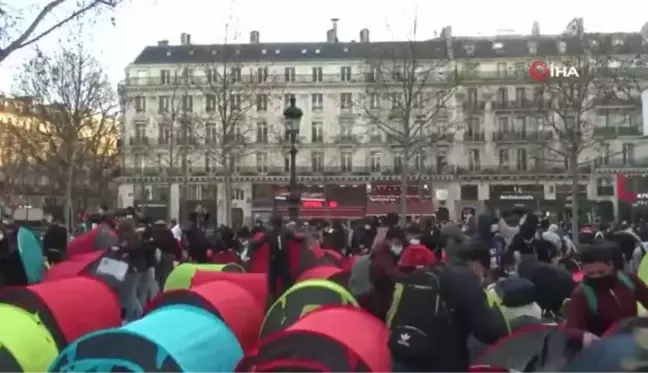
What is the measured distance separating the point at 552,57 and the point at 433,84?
8.97m

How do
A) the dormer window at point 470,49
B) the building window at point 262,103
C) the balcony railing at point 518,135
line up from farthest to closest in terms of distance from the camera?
the dormer window at point 470,49 → the balcony railing at point 518,135 → the building window at point 262,103

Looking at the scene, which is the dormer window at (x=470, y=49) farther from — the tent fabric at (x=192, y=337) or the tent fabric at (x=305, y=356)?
the tent fabric at (x=305, y=356)

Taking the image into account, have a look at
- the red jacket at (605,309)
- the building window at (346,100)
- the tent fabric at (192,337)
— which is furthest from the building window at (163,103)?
the red jacket at (605,309)

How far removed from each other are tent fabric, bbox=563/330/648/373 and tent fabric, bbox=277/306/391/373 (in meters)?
2.05

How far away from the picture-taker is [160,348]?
546 centimetres

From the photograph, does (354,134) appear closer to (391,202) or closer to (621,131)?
(391,202)

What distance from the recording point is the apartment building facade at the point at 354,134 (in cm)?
7131

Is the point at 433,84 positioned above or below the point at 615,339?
above

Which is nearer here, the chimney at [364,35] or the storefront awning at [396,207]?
the storefront awning at [396,207]

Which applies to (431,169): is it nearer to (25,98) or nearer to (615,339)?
(25,98)

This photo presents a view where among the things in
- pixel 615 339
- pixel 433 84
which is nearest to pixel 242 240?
pixel 615 339

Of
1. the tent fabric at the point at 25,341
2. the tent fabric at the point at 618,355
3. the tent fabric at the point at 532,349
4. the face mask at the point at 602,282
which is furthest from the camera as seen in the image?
the tent fabric at the point at 25,341

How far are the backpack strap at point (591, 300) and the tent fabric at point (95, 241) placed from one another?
30.5 feet

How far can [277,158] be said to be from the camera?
7519 centimetres
